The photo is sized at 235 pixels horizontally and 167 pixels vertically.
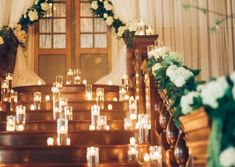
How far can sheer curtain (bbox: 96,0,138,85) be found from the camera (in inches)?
333

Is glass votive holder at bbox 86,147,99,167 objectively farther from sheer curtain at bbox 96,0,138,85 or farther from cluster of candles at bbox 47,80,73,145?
sheer curtain at bbox 96,0,138,85

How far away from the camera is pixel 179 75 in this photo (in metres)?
3.71

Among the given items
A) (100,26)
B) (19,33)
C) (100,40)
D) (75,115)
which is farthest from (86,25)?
(75,115)

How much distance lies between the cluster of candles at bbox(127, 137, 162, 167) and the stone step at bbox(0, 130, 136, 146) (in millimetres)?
271

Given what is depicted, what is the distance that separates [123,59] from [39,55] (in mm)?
1663

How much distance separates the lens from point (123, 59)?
8.51 m

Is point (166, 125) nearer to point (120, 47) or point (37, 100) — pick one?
point (37, 100)

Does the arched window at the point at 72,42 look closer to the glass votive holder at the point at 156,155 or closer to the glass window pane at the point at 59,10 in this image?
the glass window pane at the point at 59,10

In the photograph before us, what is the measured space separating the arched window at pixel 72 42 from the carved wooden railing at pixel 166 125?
201cm

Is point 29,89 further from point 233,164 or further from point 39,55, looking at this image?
point 233,164

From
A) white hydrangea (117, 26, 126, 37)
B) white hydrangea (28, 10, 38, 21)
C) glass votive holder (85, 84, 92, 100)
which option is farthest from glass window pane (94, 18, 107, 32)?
glass votive holder (85, 84, 92, 100)

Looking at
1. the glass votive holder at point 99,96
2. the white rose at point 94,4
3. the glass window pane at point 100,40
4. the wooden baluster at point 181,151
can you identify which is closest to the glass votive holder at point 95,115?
the glass votive holder at point 99,96

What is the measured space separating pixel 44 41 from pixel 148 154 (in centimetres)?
Result: 476

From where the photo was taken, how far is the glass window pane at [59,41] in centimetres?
929
